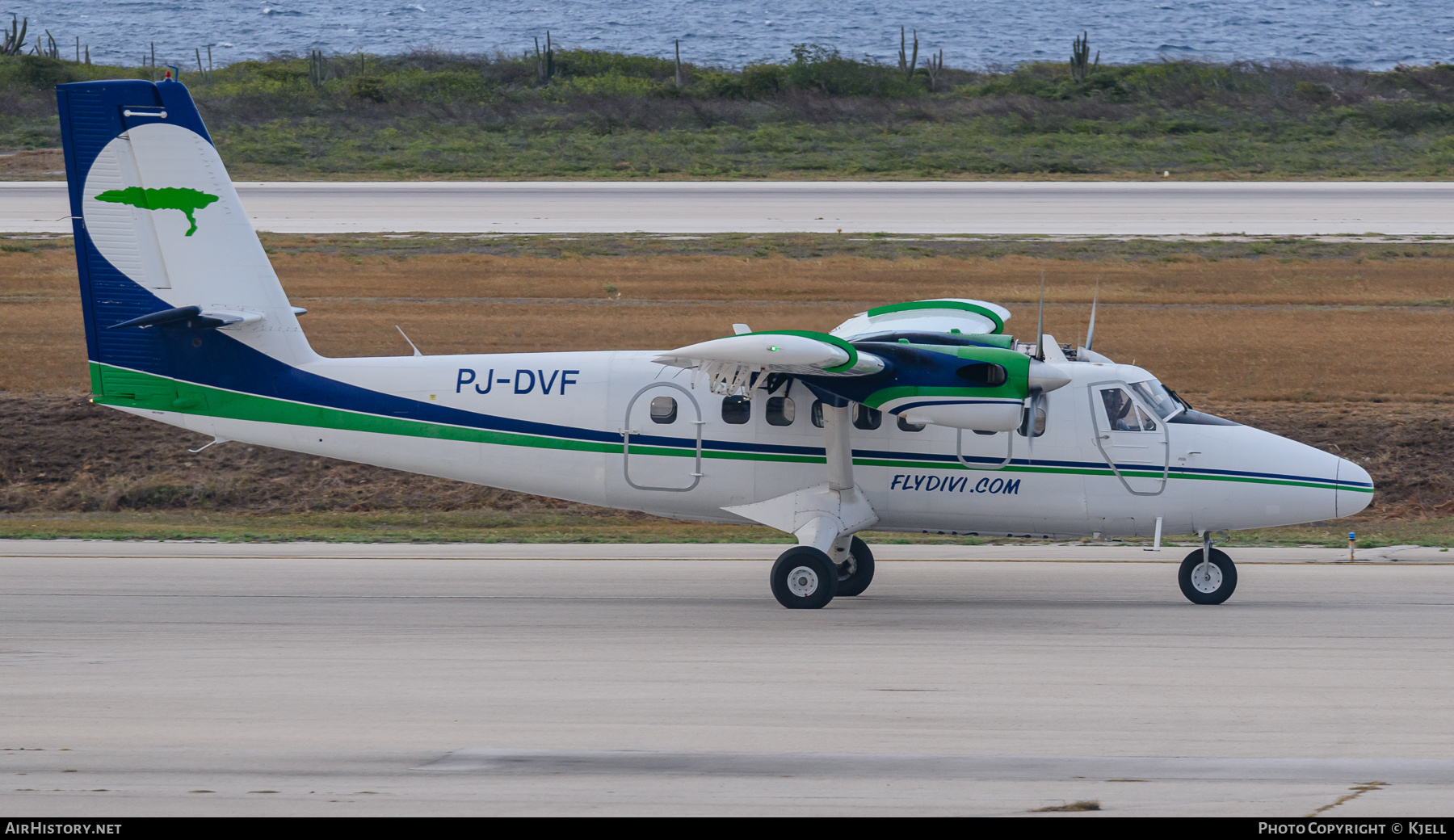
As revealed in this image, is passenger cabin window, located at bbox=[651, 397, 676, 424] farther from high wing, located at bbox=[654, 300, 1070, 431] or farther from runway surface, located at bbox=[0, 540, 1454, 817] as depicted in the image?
runway surface, located at bbox=[0, 540, 1454, 817]

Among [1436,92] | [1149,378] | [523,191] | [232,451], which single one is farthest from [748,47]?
[1149,378]

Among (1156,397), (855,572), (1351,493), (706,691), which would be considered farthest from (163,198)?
(1351,493)

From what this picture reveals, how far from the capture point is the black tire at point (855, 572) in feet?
52.7

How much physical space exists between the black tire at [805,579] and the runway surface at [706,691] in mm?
283

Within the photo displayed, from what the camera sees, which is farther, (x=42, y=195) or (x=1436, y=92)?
A: (x=1436, y=92)

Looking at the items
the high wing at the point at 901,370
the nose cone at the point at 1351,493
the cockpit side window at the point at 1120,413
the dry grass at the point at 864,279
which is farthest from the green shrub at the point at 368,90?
the nose cone at the point at 1351,493

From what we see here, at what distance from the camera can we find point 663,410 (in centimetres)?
1555

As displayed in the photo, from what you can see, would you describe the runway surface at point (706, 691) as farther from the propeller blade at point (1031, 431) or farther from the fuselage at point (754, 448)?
the propeller blade at point (1031, 431)

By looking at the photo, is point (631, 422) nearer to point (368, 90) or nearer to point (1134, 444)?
point (1134, 444)

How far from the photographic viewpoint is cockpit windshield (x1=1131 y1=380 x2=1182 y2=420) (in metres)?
15.2

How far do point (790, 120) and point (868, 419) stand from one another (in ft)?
195
